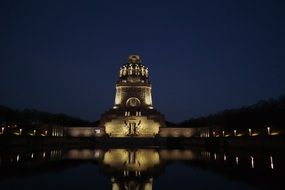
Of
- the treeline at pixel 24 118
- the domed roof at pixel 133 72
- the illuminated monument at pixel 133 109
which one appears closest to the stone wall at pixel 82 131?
the illuminated monument at pixel 133 109

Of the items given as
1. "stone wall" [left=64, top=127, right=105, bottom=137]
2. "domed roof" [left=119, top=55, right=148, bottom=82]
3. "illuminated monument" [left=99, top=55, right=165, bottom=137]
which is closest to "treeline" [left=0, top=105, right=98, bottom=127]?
"stone wall" [left=64, top=127, right=105, bottom=137]

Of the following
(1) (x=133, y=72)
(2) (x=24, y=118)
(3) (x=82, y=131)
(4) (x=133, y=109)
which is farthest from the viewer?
(1) (x=133, y=72)

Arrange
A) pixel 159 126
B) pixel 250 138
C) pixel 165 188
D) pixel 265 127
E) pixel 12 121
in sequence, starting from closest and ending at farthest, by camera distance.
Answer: pixel 165 188, pixel 250 138, pixel 265 127, pixel 12 121, pixel 159 126

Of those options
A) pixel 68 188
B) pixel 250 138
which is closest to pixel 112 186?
pixel 68 188

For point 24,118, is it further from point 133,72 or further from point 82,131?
point 133,72

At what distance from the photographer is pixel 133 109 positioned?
58156 mm

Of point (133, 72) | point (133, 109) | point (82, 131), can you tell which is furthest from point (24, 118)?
point (133, 72)

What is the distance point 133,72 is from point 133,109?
7.54m

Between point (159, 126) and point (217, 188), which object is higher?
point (159, 126)

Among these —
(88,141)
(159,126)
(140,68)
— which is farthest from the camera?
(140,68)

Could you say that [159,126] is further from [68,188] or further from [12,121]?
[68,188]

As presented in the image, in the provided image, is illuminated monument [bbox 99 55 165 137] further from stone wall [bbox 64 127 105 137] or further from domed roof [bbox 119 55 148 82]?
stone wall [bbox 64 127 105 137]

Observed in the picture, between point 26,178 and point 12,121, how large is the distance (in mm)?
33860

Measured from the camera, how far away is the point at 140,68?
62531 mm
